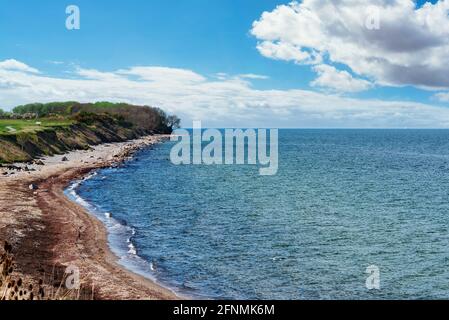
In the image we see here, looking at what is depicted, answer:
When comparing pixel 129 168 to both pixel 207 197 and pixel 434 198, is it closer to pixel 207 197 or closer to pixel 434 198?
pixel 207 197

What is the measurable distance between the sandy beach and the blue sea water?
1.69 metres

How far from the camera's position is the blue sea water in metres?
26.8

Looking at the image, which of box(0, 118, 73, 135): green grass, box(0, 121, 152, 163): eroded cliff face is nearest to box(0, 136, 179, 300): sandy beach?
box(0, 121, 152, 163): eroded cliff face

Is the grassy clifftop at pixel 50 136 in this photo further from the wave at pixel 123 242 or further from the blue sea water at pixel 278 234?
the wave at pixel 123 242

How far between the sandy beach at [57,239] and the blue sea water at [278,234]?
1.69 m

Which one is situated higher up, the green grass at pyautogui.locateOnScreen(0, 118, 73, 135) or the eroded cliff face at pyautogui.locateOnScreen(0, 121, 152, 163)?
the green grass at pyautogui.locateOnScreen(0, 118, 73, 135)

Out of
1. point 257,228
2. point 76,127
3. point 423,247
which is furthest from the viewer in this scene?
point 76,127

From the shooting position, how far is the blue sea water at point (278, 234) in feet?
87.8

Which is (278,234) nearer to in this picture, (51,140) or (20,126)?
(51,140)

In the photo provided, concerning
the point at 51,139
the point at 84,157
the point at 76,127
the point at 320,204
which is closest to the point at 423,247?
the point at 320,204

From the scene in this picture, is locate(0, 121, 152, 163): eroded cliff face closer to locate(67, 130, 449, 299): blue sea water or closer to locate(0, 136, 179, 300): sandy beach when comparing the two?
locate(67, 130, 449, 299): blue sea water

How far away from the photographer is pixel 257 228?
41188mm

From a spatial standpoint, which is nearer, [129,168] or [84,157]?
[129,168]
